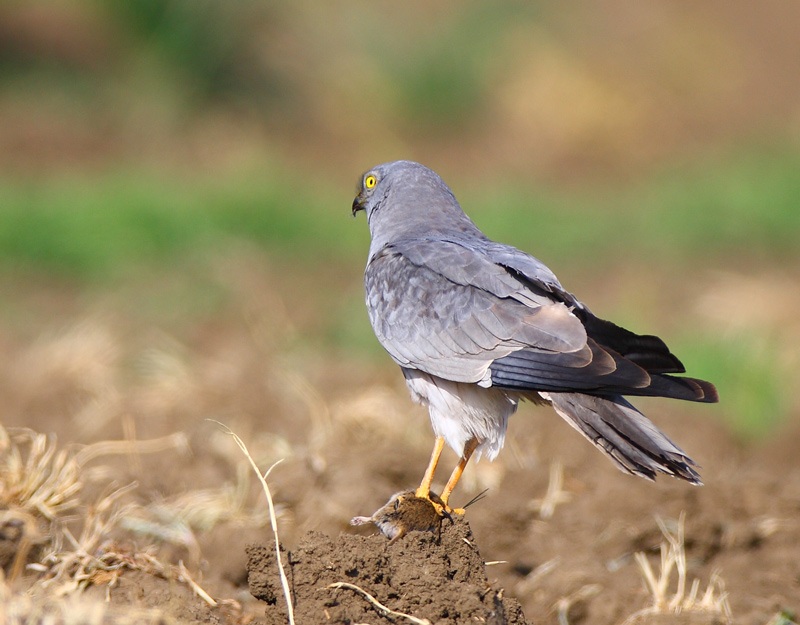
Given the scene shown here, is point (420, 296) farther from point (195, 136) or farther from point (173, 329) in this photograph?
point (195, 136)

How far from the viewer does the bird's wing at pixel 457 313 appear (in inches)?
166

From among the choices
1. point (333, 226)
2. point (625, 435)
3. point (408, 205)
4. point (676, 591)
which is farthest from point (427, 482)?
point (333, 226)

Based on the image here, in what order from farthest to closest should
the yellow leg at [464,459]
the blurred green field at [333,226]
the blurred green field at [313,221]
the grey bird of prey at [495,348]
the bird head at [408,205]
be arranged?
the blurred green field at [313,221] < the blurred green field at [333,226] < the bird head at [408,205] < the yellow leg at [464,459] < the grey bird of prey at [495,348]

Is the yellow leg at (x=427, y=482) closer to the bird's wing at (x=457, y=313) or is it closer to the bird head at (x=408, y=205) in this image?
the bird's wing at (x=457, y=313)

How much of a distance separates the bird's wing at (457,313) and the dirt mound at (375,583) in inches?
32.4

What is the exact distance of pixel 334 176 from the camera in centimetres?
1484

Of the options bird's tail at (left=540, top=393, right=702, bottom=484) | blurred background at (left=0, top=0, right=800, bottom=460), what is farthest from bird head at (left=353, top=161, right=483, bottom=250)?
blurred background at (left=0, top=0, right=800, bottom=460)

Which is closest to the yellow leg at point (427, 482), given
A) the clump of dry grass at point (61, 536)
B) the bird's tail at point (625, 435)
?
the bird's tail at point (625, 435)

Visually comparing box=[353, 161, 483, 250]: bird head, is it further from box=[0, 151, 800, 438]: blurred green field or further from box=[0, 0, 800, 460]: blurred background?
box=[0, 151, 800, 438]: blurred green field

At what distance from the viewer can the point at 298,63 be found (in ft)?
55.5

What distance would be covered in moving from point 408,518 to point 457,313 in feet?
3.14

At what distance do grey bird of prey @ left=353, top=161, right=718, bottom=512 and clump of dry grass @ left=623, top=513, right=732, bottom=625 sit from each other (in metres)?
0.70

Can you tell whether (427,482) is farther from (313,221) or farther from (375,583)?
(313,221)

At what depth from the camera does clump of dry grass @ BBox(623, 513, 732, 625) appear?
4.17 metres
